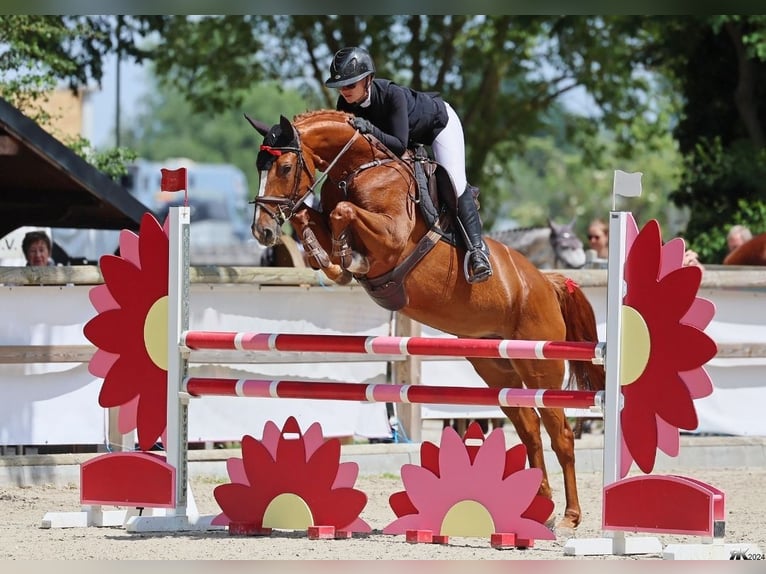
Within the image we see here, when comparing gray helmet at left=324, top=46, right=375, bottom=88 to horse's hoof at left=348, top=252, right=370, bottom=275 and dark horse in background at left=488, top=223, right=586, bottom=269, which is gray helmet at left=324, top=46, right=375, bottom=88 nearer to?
horse's hoof at left=348, top=252, right=370, bottom=275

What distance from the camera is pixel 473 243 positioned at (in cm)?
602

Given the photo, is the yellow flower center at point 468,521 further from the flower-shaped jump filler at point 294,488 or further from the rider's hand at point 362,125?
the rider's hand at point 362,125

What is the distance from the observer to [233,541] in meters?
5.55

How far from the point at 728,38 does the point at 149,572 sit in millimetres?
11765

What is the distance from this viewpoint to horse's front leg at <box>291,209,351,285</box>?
5551mm

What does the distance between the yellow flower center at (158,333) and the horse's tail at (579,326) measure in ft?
7.04

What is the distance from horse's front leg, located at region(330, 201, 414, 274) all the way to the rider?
1.24 ft

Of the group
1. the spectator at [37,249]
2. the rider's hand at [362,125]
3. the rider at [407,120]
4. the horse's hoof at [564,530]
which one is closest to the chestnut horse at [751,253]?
the horse's hoof at [564,530]

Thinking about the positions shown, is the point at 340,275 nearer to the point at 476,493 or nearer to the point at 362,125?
the point at 362,125

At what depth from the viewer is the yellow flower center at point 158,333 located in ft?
19.1

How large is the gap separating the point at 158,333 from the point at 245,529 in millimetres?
993

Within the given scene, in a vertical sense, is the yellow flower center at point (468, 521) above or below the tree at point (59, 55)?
below

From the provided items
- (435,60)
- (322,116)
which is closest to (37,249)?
(322,116)

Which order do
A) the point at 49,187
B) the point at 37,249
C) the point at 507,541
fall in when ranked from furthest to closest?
the point at 49,187, the point at 37,249, the point at 507,541
